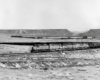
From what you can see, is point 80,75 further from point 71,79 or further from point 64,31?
point 64,31

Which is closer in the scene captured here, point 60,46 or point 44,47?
point 44,47

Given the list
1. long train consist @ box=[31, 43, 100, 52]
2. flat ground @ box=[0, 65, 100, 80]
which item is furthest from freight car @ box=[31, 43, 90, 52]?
flat ground @ box=[0, 65, 100, 80]

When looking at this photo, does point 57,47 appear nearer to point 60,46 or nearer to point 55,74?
point 60,46

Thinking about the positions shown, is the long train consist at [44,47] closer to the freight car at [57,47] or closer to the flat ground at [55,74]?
the freight car at [57,47]

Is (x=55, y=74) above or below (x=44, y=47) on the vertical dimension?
below

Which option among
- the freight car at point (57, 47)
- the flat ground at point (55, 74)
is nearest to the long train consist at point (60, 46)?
the freight car at point (57, 47)

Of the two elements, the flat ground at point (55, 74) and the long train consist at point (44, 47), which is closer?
the flat ground at point (55, 74)

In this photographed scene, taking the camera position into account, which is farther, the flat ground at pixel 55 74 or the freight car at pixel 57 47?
the freight car at pixel 57 47

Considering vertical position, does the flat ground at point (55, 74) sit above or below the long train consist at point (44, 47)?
below

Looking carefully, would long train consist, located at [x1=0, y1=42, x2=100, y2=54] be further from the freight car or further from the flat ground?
the flat ground

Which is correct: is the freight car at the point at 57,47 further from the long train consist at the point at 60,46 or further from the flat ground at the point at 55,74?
the flat ground at the point at 55,74

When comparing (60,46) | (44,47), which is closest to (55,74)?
(44,47)

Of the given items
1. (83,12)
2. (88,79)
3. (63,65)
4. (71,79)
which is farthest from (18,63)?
(83,12)

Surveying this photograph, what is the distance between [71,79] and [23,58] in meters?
0.79
